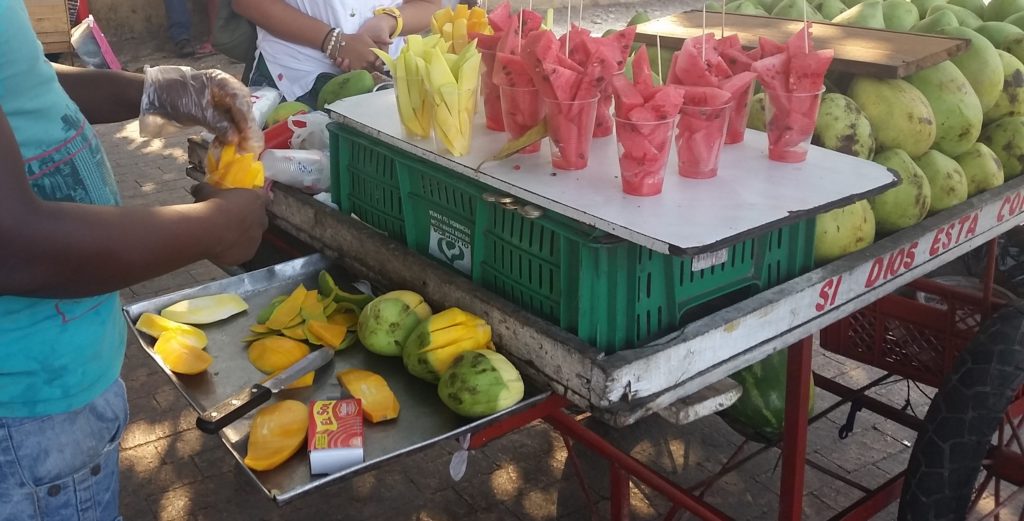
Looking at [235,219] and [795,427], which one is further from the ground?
[235,219]

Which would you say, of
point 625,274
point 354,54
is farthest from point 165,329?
point 354,54

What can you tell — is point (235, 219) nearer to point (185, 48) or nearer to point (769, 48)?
point (769, 48)

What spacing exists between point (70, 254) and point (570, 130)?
0.89 m

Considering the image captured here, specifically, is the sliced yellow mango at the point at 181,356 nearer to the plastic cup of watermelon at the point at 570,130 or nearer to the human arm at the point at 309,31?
the plastic cup of watermelon at the point at 570,130

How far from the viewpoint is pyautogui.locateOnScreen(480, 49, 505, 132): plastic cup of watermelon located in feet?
6.28

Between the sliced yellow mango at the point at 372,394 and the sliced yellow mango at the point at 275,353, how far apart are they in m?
0.13

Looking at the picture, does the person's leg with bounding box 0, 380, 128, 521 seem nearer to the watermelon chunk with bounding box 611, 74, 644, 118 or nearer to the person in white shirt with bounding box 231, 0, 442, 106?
the watermelon chunk with bounding box 611, 74, 644, 118

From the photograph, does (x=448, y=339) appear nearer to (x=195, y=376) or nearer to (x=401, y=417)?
(x=401, y=417)

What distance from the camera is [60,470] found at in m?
1.46

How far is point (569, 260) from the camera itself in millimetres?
1569

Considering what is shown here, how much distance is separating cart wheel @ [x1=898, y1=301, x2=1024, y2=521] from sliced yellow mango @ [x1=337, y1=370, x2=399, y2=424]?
49.1 inches

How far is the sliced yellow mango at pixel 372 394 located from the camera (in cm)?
153

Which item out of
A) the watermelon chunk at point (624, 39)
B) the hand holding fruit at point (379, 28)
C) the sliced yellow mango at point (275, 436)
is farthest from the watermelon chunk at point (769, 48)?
the hand holding fruit at point (379, 28)

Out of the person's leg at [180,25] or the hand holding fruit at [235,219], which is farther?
the person's leg at [180,25]
